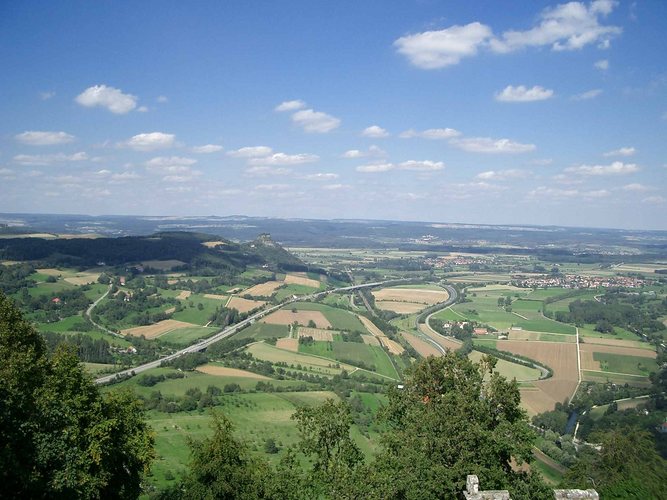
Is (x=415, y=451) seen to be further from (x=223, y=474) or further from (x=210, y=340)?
(x=210, y=340)

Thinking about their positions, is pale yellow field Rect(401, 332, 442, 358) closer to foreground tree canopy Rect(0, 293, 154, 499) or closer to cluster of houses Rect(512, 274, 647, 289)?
foreground tree canopy Rect(0, 293, 154, 499)

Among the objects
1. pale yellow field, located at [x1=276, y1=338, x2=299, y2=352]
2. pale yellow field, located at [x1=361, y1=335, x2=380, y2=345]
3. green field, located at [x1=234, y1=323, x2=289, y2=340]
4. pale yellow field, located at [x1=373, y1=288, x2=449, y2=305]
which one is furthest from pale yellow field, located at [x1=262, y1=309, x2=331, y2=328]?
pale yellow field, located at [x1=373, y1=288, x2=449, y2=305]

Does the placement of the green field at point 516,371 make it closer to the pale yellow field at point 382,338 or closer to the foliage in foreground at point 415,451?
the pale yellow field at point 382,338

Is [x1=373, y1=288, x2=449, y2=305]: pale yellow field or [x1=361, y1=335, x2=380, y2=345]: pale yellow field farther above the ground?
[x1=373, y1=288, x2=449, y2=305]: pale yellow field

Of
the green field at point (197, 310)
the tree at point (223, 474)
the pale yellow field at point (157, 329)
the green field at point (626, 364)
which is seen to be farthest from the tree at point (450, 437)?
the green field at point (197, 310)

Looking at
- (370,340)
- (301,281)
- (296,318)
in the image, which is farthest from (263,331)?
(301,281)

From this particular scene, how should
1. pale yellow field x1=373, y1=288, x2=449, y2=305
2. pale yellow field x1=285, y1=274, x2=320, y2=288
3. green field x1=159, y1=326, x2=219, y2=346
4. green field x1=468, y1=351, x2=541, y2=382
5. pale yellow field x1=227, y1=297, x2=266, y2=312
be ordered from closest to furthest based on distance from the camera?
green field x1=468, y1=351, x2=541, y2=382
green field x1=159, y1=326, x2=219, y2=346
pale yellow field x1=227, y1=297, x2=266, y2=312
pale yellow field x1=373, y1=288, x2=449, y2=305
pale yellow field x1=285, y1=274, x2=320, y2=288

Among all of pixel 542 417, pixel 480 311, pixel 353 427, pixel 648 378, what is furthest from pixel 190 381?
pixel 480 311

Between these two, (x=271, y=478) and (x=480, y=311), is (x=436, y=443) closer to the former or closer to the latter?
(x=271, y=478)
